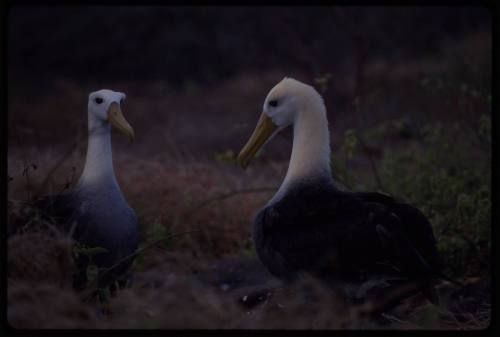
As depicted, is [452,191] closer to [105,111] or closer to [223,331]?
[105,111]

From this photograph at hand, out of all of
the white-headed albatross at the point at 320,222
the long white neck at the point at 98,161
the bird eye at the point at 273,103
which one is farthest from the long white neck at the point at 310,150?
the long white neck at the point at 98,161

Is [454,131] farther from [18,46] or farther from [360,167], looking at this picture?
[18,46]

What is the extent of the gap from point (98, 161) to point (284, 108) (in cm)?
104

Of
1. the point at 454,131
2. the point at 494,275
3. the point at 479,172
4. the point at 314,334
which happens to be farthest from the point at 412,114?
the point at 314,334

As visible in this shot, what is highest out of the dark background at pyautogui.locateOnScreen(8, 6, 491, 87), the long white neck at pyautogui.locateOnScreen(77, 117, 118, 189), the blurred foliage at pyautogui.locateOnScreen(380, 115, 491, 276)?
the dark background at pyautogui.locateOnScreen(8, 6, 491, 87)

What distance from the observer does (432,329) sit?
290cm

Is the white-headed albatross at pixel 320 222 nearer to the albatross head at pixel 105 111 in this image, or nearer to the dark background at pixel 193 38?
the albatross head at pixel 105 111

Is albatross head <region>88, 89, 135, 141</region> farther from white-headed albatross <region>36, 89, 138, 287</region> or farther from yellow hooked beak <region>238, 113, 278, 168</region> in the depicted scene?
yellow hooked beak <region>238, 113, 278, 168</region>

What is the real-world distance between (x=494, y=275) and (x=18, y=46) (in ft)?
38.8

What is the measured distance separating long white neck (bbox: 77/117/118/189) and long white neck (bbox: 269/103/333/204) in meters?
0.94

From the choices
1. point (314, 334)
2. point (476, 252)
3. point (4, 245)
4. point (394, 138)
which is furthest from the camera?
point (394, 138)

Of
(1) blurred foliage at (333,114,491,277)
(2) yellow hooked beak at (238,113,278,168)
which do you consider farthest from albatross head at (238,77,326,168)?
(1) blurred foliage at (333,114,491,277)

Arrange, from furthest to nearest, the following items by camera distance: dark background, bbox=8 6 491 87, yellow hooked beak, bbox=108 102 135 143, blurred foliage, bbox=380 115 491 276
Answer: dark background, bbox=8 6 491 87 → blurred foliage, bbox=380 115 491 276 → yellow hooked beak, bbox=108 102 135 143

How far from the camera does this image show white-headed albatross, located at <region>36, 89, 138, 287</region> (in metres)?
3.85
